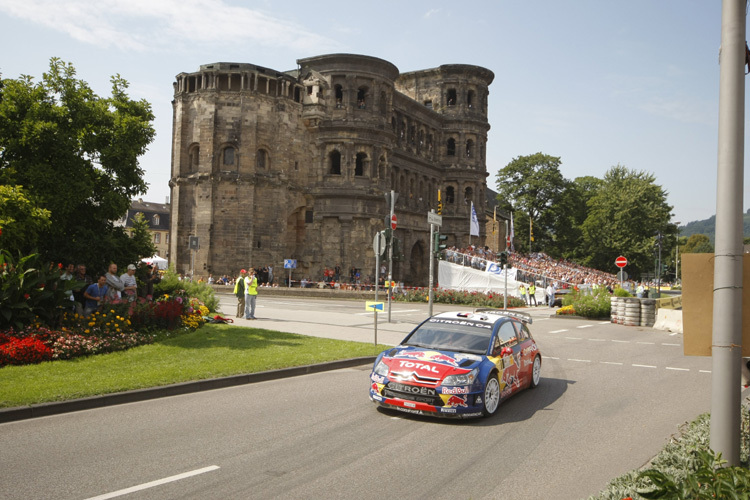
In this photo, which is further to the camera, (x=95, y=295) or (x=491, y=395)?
(x=95, y=295)

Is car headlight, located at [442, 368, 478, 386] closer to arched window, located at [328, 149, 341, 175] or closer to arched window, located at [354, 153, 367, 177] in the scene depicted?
arched window, located at [354, 153, 367, 177]

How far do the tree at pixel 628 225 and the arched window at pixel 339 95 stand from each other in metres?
34.2

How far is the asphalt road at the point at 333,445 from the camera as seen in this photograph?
18.7 ft

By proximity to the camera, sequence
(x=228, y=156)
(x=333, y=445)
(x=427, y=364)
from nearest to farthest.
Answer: (x=333, y=445) < (x=427, y=364) < (x=228, y=156)

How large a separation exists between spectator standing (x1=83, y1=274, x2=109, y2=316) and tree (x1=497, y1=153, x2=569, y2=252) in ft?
202

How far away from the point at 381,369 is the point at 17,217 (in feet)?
31.2

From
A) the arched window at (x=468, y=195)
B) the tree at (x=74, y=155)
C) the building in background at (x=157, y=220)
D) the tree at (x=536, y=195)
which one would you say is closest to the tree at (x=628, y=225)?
the tree at (x=536, y=195)

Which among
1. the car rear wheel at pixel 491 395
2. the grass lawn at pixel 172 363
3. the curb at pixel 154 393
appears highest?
the car rear wheel at pixel 491 395

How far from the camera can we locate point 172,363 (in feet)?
39.2

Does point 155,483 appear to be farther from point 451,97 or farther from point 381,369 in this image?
point 451,97

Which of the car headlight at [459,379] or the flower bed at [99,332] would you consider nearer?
the car headlight at [459,379]

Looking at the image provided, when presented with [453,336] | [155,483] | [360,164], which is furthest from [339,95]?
[155,483]

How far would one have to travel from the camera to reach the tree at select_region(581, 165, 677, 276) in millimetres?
64500

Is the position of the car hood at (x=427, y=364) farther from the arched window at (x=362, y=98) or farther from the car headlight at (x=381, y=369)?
the arched window at (x=362, y=98)
